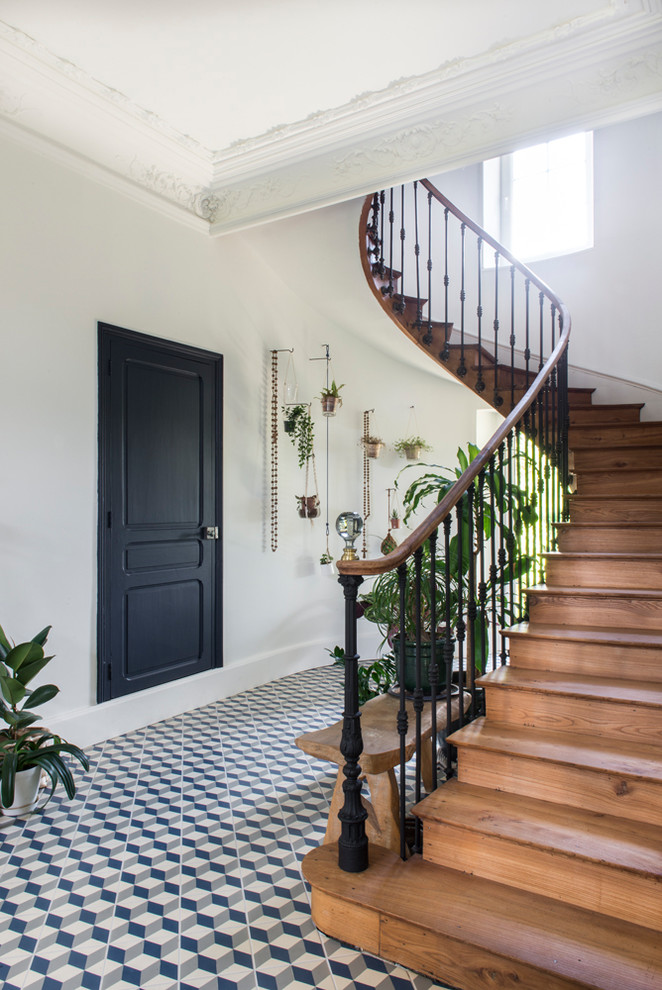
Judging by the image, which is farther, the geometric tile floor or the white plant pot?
the white plant pot

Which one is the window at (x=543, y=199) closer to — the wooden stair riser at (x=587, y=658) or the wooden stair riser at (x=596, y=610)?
the wooden stair riser at (x=596, y=610)

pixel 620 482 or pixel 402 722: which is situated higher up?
pixel 620 482

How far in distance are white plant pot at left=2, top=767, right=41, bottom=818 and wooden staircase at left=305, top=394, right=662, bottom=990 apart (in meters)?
1.37

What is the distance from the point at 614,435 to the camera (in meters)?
4.19

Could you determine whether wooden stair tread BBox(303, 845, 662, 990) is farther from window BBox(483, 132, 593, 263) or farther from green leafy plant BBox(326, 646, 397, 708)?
window BBox(483, 132, 593, 263)

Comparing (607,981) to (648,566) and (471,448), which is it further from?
(471,448)

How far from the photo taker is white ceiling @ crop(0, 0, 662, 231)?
108 inches

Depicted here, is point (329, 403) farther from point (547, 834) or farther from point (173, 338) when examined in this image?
point (547, 834)

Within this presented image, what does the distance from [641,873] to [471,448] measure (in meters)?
2.07

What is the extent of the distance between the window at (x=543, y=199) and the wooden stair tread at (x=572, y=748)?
4567 mm

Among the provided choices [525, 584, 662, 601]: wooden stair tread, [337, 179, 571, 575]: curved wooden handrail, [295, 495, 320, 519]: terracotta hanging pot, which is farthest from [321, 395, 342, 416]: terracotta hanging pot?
[525, 584, 662, 601]: wooden stair tread

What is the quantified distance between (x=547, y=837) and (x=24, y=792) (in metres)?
2.11

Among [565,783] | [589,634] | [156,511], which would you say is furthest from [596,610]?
[156,511]

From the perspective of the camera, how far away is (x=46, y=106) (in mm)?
3168
